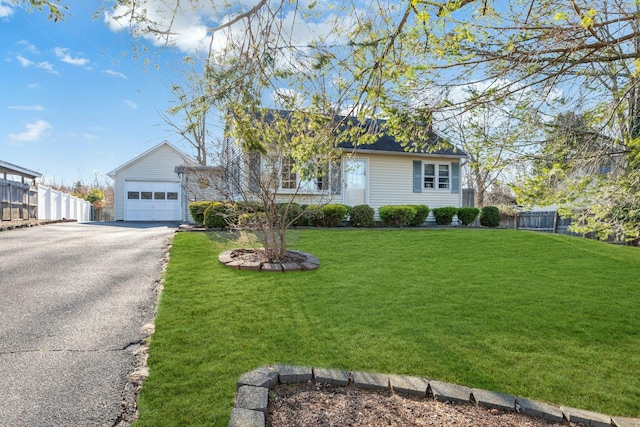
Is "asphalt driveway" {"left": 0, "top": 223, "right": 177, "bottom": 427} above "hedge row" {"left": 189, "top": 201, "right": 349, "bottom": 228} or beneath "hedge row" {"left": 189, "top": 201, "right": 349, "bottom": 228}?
A: beneath

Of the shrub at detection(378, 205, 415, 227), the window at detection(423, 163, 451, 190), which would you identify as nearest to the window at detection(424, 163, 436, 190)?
the window at detection(423, 163, 451, 190)

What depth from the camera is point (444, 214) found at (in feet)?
46.2

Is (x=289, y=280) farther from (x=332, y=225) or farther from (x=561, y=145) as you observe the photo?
(x=332, y=225)

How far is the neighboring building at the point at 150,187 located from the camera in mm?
21406

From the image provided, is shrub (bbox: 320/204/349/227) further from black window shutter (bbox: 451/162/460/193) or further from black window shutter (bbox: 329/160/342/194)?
black window shutter (bbox: 451/162/460/193)

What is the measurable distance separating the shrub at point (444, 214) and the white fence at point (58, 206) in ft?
56.4

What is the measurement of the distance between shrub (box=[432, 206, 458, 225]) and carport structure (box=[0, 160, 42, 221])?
51.4 ft

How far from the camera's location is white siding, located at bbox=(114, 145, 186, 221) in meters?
21.4

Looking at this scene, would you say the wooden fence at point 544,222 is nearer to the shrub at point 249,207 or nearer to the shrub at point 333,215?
the shrub at point 333,215

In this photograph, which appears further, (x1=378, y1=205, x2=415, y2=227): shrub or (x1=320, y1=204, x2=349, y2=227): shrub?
(x1=378, y1=205, x2=415, y2=227): shrub

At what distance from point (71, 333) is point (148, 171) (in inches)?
793

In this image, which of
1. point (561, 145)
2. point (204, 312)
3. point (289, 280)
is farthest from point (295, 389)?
point (561, 145)

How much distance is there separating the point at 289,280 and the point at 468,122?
11.6 ft

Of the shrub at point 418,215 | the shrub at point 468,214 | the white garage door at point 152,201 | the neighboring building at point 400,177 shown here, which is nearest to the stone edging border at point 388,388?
the shrub at point 418,215
